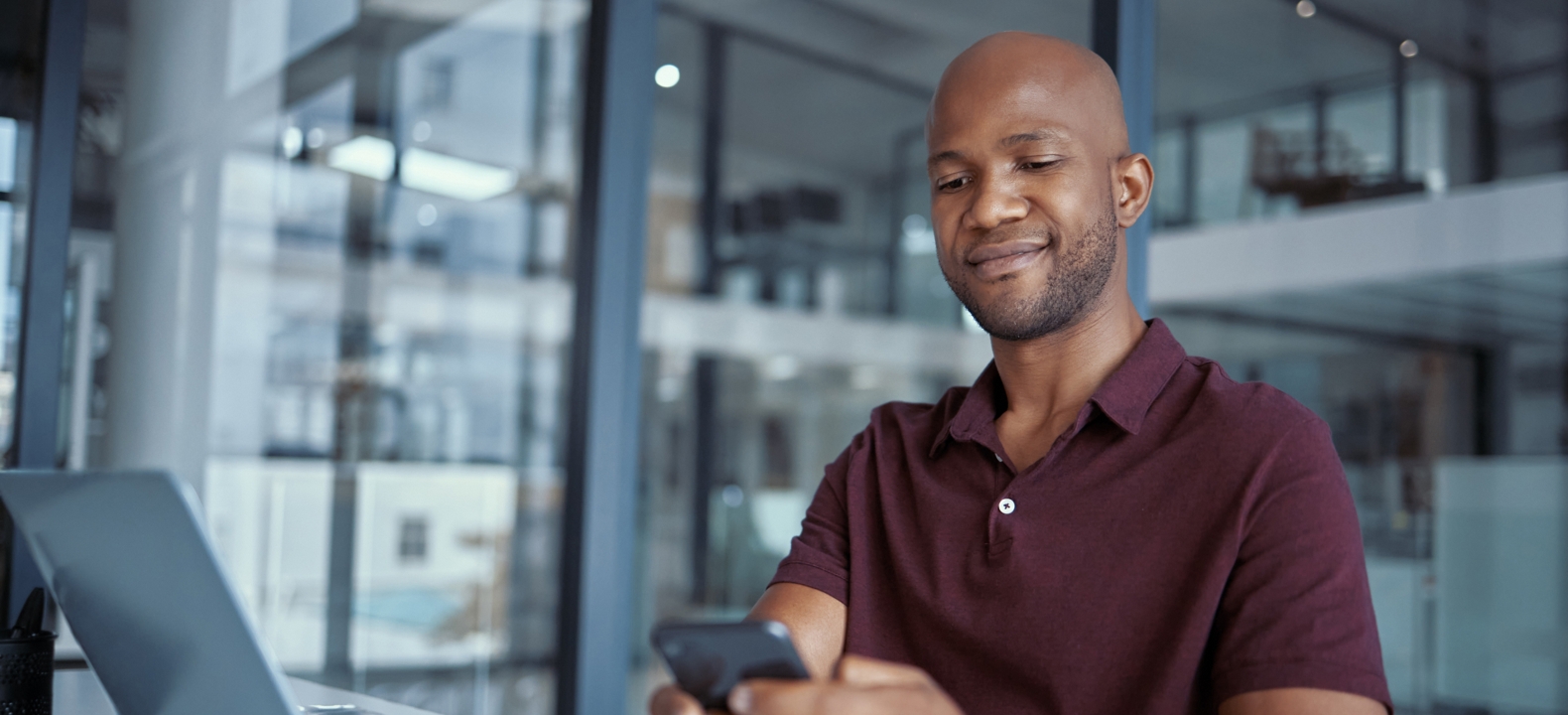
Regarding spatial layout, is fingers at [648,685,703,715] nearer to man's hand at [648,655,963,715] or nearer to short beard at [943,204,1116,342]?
man's hand at [648,655,963,715]

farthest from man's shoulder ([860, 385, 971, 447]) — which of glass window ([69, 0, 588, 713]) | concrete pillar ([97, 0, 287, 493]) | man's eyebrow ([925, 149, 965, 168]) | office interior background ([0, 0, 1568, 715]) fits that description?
concrete pillar ([97, 0, 287, 493])

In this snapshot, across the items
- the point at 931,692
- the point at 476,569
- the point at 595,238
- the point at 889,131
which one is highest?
the point at 889,131

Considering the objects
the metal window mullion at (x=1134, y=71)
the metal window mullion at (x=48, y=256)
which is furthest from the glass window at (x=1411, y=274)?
the metal window mullion at (x=48, y=256)

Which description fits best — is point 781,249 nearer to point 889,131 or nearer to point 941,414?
point 889,131

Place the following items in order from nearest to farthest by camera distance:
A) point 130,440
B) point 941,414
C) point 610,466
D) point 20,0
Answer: point 941,414 < point 610,466 < point 20,0 < point 130,440

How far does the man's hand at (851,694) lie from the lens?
755 mm

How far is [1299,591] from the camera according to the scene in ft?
3.22

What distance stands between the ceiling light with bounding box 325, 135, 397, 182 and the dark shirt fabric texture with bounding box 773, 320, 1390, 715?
13.2 ft

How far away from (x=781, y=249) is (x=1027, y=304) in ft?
22.5

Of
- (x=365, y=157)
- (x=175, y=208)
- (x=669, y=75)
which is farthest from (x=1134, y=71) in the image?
(x=669, y=75)

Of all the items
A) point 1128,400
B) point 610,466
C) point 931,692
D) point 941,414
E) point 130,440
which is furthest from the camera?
point 130,440

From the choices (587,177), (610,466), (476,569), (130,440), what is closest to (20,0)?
(130,440)

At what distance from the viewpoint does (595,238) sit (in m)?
2.11

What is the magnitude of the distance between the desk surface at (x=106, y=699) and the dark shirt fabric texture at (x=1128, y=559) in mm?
684
